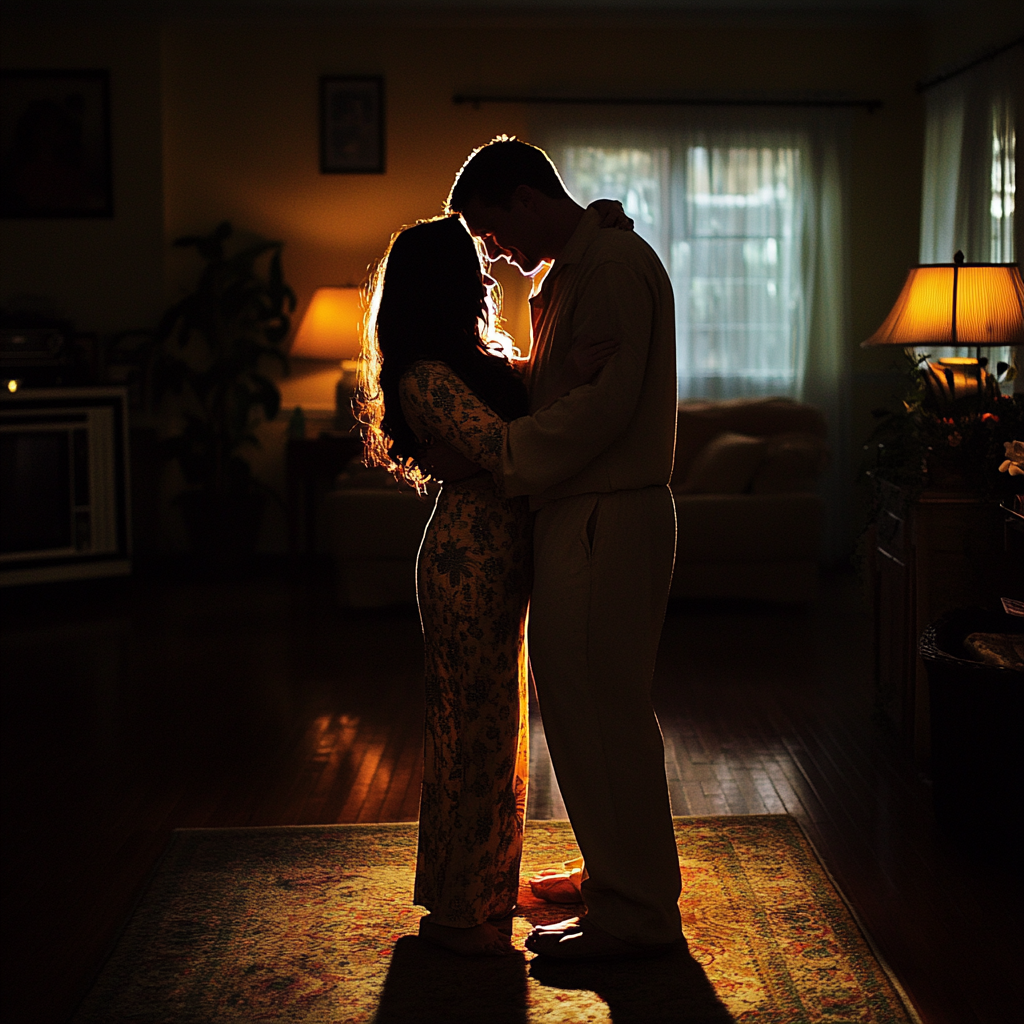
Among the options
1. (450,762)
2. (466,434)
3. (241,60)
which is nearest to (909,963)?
(450,762)

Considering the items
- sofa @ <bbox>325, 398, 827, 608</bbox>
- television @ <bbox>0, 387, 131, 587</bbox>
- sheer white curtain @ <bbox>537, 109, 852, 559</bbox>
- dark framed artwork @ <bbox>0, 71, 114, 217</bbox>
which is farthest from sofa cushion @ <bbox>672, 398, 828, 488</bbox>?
dark framed artwork @ <bbox>0, 71, 114, 217</bbox>

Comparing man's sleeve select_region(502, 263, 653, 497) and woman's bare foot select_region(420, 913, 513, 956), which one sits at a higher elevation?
man's sleeve select_region(502, 263, 653, 497)

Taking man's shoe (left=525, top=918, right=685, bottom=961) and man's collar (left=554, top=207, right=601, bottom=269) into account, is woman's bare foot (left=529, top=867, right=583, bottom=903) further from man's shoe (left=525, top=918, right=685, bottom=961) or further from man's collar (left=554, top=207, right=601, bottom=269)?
man's collar (left=554, top=207, right=601, bottom=269)

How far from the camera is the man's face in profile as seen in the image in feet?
7.05

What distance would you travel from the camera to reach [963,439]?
318cm

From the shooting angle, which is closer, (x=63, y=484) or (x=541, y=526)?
(x=541, y=526)

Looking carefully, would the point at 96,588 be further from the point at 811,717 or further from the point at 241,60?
the point at 811,717

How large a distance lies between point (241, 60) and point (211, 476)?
87.8 inches

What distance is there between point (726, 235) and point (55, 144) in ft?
11.7

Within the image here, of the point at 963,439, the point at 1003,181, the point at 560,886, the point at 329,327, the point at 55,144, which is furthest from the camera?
the point at 55,144

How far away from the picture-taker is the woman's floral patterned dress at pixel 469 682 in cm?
217

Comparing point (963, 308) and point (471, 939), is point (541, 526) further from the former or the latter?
point (963, 308)

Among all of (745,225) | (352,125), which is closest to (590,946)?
(745,225)

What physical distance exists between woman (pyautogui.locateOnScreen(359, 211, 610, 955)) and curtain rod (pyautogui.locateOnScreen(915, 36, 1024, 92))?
3836 mm
